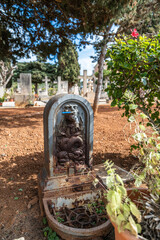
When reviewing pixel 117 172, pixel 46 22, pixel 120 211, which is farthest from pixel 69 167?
pixel 46 22

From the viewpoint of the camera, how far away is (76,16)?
154 inches

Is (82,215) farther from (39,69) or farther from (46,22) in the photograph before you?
(39,69)

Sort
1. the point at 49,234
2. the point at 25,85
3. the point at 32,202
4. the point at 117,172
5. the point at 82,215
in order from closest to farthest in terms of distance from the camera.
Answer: the point at 49,234 < the point at 82,215 < the point at 32,202 < the point at 117,172 < the point at 25,85

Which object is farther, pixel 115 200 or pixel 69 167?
pixel 69 167

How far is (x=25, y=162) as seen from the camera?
3.42 meters

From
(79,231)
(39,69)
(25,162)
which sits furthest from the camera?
(39,69)

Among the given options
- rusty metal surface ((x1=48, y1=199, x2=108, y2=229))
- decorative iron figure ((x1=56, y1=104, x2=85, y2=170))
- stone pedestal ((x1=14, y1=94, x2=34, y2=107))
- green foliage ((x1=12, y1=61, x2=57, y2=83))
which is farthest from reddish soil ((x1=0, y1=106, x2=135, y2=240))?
green foliage ((x1=12, y1=61, x2=57, y2=83))

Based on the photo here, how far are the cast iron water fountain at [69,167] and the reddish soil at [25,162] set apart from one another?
0.29 meters

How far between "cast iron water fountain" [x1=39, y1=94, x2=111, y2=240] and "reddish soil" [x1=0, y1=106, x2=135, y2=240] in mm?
291

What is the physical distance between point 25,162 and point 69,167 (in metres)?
1.50

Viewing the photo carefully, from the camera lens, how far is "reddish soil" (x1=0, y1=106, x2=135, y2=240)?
6.47ft

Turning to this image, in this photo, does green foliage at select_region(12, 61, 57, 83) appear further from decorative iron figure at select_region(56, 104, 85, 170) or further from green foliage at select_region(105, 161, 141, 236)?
green foliage at select_region(105, 161, 141, 236)

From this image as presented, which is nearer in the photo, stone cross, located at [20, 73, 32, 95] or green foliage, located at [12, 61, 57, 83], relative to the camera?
stone cross, located at [20, 73, 32, 95]

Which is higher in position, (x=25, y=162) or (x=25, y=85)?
(x=25, y=85)
